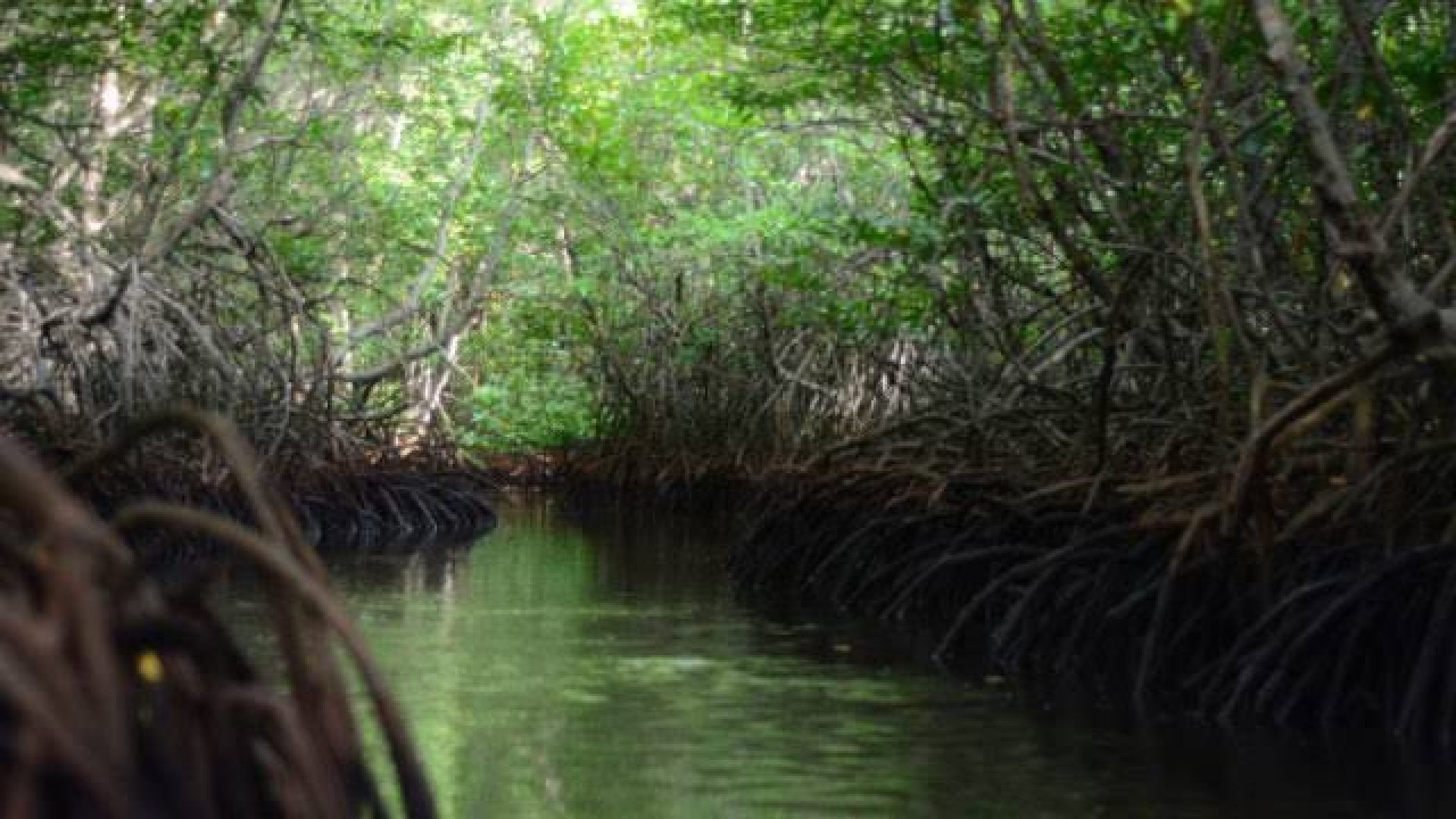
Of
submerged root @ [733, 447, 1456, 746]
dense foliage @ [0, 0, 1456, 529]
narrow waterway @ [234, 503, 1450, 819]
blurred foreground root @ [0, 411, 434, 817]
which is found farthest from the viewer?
dense foliage @ [0, 0, 1456, 529]

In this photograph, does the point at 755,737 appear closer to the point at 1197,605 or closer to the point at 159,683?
the point at 1197,605

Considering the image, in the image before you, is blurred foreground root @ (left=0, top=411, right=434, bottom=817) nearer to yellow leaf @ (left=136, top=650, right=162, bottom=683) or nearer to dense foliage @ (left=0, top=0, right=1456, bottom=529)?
yellow leaf @ (left=136, top=650, right=162, bottom=683)

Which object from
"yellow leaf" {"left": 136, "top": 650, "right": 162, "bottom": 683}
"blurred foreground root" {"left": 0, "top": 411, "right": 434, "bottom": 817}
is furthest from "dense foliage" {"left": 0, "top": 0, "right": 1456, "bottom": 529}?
"yellow leaf" {"left": 136, "top": 650, "right": 162, "bottom": 683}

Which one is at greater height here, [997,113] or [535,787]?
[997,113]

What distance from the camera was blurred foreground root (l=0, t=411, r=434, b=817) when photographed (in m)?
1.85

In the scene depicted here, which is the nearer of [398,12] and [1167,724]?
[1167,724]

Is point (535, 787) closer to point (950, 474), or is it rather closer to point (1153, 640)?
point (1153, 640)

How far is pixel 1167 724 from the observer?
6.39 m

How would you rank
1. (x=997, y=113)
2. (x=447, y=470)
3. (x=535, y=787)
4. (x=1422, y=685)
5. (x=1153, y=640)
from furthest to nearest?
(x=447, y=470) → (x=997, y=113) → (x=1153, y=640) → (x=1422, y=685) → (x=535, y=787)

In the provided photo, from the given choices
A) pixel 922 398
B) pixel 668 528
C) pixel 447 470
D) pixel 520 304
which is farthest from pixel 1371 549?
pixel 520 304

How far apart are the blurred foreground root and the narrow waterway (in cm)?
282

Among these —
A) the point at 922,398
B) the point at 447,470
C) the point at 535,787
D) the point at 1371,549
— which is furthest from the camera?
the point at 447,470

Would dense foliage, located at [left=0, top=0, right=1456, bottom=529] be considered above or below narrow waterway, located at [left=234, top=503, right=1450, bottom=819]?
above

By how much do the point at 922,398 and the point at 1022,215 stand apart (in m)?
4.90
